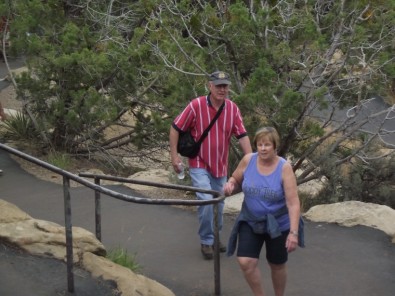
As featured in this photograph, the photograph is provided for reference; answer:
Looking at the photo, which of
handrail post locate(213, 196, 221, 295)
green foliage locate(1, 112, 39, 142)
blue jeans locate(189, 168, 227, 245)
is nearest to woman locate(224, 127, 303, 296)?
handrail post locate(213, 196, 221, 295)

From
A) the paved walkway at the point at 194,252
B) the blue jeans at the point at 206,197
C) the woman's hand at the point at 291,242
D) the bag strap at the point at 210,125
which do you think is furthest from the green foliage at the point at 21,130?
the woman's hand at the point at 291,242

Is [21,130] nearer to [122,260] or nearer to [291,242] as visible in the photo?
[122,260]

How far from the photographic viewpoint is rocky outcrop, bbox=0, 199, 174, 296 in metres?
5.05

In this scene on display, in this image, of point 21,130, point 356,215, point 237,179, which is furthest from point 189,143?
point 21,130

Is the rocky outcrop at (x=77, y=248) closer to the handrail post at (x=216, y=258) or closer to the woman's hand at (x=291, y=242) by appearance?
the handrail post at (x=216, y=258)

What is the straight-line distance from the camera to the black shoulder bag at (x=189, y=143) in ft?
20.5

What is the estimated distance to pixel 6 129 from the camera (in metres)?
12.3

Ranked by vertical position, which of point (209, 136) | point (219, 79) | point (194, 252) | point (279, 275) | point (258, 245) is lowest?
point (194, 252)

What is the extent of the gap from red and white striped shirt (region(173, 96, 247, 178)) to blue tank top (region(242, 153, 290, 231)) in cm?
137

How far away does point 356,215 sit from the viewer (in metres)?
8.02

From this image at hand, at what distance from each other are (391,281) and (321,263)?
27.1 inches

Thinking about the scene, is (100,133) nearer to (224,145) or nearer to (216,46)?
(216,46)

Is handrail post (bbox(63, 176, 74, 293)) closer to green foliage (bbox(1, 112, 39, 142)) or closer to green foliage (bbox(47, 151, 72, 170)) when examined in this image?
green foliage (bbox(47, 151, 72, 170))

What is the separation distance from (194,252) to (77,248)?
179cm
